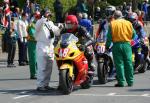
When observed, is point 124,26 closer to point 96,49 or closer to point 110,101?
point 96,49

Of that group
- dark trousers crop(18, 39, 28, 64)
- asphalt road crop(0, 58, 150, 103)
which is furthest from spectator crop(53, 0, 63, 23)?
asphalt road crop(0, 58, 150, 103)

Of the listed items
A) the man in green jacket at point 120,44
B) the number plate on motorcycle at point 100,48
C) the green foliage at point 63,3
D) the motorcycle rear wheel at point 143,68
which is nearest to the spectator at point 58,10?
the green foliage at point 63,3

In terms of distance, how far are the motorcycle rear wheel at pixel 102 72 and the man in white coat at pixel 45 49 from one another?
5.35 feet

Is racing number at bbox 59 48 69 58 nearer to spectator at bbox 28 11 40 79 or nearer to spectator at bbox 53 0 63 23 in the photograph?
spectator at bbox 28 11 40 79

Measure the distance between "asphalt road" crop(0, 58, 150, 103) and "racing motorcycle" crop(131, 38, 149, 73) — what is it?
0.98 m

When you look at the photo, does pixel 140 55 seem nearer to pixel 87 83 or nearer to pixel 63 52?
pixel 87 83

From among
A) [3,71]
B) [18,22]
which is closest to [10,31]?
[18,22]

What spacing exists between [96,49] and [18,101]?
12.2ft

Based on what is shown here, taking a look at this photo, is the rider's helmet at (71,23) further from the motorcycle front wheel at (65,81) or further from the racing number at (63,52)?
the motorcycle front wheel at (65,81)

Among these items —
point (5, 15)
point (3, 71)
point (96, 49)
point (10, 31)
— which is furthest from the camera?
point (5, 15)

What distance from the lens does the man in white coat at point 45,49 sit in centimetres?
1462

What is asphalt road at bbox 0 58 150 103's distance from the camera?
Answer: 13.1 metres

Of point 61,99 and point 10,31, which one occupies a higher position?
point 10,31

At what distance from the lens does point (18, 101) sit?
1310 cm
